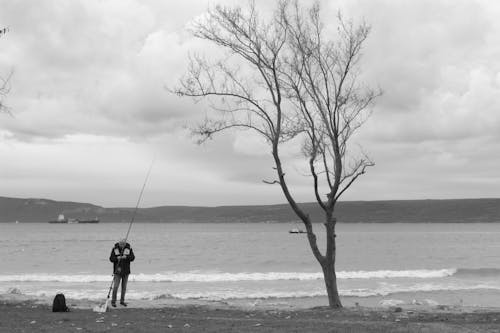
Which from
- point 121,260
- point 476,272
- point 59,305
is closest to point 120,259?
point 121,260

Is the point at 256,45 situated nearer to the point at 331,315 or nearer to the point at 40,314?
the point at 331,315

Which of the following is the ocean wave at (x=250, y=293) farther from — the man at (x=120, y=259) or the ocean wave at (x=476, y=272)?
the ocean wave at (x=476, y=272)

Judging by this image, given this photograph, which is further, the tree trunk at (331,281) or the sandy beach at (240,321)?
the tree trunk at (331,281)

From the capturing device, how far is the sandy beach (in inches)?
416

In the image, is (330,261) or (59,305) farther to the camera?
(330,261)

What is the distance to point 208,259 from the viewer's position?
174 ft

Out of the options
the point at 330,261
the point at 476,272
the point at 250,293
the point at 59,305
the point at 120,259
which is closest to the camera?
the point at 59,305

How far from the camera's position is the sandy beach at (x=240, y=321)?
10.6m

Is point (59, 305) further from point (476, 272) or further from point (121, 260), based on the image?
point (476, 272)

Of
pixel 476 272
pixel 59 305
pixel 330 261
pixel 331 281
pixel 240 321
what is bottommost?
pixel 476 272

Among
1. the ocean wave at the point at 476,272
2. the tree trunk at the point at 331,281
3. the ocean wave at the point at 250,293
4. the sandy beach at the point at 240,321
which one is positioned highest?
the tree trunk at the point at 331,281

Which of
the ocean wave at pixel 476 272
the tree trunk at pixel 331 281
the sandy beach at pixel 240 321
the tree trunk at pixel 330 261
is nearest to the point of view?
the sandy beach at pixel 240 321

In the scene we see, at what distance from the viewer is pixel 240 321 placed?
1194cm

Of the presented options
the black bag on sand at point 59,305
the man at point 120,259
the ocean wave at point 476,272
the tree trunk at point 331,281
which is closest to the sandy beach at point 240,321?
the black bag on sand at point 59,305
